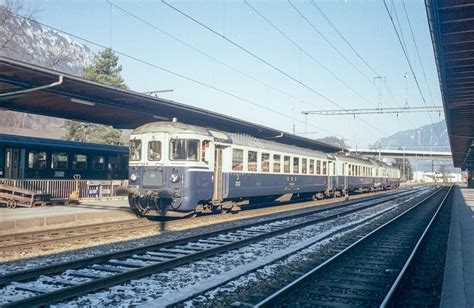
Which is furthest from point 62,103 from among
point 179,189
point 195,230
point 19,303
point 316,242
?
point 19,303

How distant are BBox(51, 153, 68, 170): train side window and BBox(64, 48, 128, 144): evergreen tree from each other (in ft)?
76.0

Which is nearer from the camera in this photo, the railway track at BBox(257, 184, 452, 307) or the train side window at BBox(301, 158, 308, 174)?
the railway track at BBox(257, 184, 452, 307)

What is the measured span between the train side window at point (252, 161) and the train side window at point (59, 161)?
1186 centimetres

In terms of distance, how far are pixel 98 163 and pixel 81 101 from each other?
1106 cm

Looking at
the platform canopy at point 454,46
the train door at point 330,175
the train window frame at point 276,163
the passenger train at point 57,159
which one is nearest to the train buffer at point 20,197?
the passenger train at point 57,159

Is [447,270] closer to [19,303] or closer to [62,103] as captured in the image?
[19,303]

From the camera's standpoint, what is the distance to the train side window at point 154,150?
48.7ft

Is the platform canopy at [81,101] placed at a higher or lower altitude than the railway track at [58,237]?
higher

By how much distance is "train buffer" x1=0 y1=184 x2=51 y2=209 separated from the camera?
59.8 feet

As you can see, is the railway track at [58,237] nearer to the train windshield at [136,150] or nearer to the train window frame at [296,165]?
the train windshield at [136,150]

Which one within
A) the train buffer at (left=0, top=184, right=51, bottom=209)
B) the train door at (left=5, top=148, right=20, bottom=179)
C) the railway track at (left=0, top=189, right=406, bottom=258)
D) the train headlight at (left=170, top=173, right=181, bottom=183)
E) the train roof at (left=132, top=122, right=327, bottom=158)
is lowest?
the railway track at (left=0, top=189, right=406, bottom=258)

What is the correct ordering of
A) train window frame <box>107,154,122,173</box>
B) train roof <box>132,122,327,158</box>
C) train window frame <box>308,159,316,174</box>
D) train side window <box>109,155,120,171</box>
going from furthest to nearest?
train side window <box>109,155,120,171</box>
train window frame <box>107,154,122,173</box>
train window frame <box>308,159,316,174</box>
train roof <box>132,122,327,158</box>

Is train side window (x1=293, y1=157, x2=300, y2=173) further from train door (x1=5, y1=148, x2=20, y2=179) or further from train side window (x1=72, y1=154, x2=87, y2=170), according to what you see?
train door (x1=5, y1=148, x2=20, y2=179)

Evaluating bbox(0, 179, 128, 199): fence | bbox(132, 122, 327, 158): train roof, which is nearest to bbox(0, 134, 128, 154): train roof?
bbox(0, 179, 128, 199): fence
